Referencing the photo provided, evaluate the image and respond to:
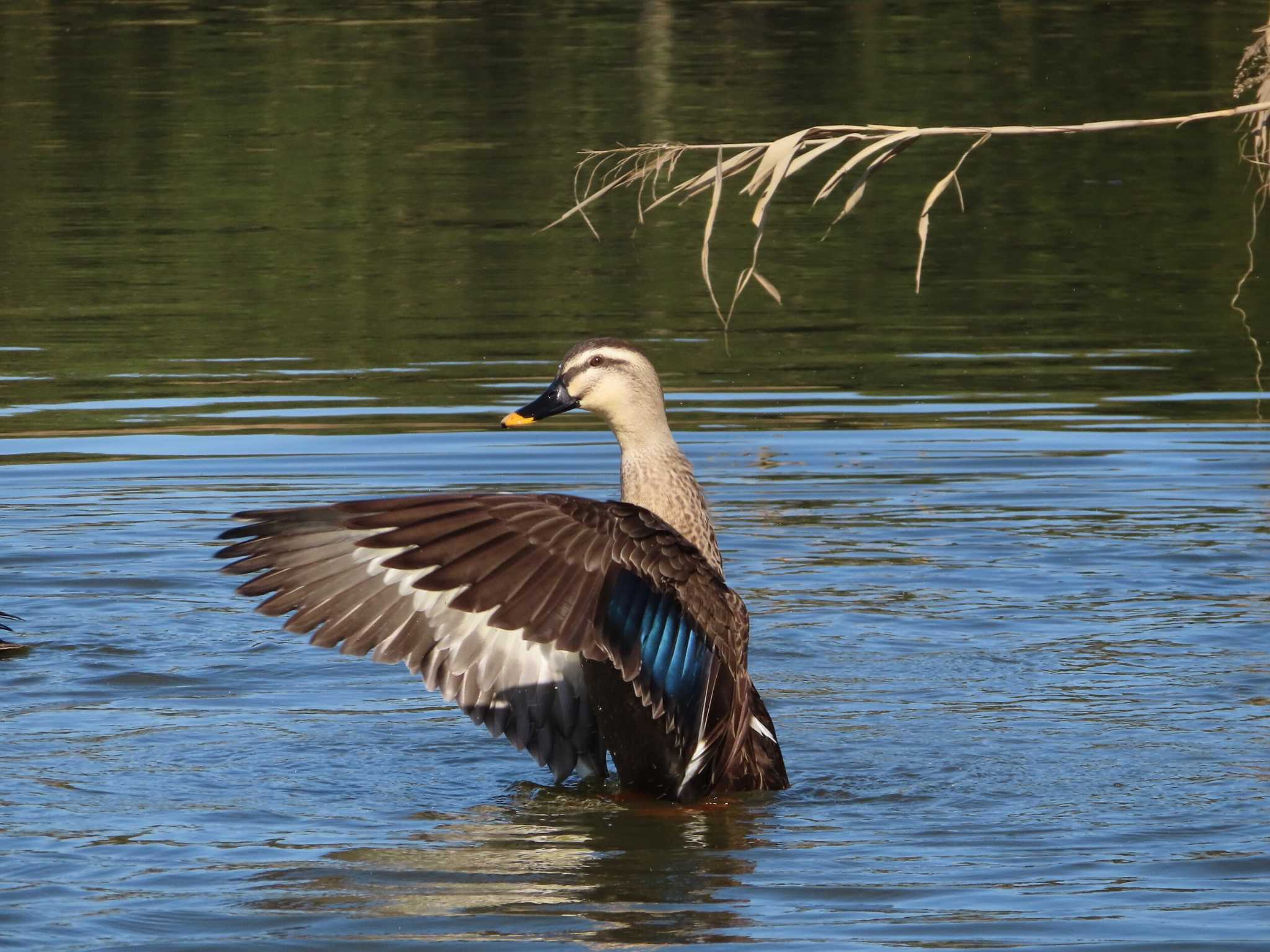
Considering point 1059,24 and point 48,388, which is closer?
point 48,388

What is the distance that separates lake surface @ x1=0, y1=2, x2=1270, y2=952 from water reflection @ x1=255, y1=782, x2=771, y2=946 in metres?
0.02

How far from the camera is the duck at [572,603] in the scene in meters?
5.57

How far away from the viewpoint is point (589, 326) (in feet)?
47.6

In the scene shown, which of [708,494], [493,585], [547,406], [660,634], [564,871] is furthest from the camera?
[708,494]

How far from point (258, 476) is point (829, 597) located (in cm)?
351

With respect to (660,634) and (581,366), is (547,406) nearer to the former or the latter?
(581,366)

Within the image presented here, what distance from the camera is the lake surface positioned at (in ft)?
18.9

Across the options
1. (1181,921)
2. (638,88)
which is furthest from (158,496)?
(638,88)

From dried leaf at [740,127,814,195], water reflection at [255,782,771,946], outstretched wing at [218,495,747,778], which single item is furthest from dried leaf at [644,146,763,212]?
water reflection at [255,782,771,946]

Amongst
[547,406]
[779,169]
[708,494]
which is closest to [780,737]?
[547,406]

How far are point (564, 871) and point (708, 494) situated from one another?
4.70m

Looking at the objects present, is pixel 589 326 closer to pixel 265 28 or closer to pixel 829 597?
pixel 829 597

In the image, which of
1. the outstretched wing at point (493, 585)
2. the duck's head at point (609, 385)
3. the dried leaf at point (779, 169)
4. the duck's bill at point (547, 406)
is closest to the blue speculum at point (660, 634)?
the outstretched wing at point (493, 585)

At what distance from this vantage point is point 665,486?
650 cm
